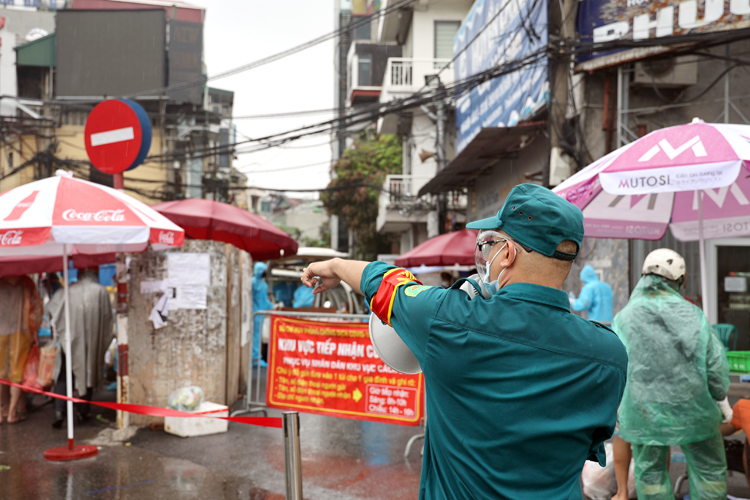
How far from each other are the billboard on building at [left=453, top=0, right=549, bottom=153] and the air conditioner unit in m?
1.56

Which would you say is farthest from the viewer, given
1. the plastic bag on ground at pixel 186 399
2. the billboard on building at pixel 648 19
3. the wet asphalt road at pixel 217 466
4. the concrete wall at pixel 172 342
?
the billboard on building at pixel 648 19

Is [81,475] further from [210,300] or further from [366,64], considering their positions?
[366,64]

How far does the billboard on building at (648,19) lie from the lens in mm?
8984

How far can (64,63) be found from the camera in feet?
101

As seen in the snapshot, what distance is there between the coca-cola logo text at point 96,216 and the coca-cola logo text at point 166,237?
0.39 meters

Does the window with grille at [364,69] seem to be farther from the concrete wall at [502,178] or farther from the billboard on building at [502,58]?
the concrete wall at [502,178]

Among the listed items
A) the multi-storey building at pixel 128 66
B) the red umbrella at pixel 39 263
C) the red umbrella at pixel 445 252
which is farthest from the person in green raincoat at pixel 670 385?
the multi-storey building at pixel 128 66

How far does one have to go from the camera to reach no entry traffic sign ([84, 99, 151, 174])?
7273mm

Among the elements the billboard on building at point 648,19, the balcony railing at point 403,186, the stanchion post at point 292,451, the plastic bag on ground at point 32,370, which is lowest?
the plastic bag on ground at point 32,370

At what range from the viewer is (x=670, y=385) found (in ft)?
14.2

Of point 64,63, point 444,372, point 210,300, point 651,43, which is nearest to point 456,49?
point 651,43

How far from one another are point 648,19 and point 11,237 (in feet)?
29.4

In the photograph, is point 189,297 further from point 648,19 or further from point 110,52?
point 110,52

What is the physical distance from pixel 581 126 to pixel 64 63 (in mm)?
28358
